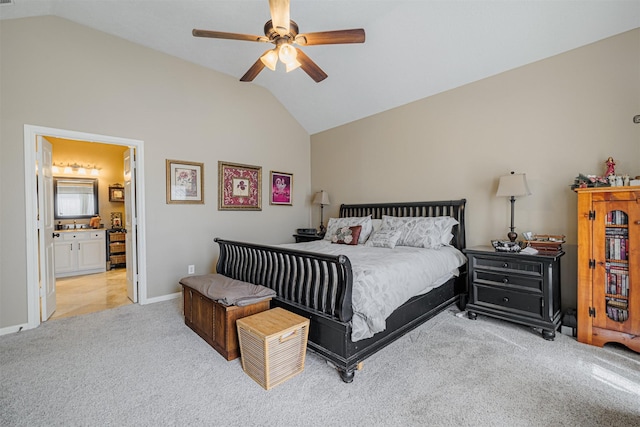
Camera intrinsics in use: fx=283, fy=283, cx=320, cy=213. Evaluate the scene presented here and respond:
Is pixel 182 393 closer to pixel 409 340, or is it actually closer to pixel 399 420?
pixel 399 420

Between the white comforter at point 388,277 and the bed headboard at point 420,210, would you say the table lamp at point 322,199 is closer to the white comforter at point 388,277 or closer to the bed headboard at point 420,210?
the bed headboard at point 420,210

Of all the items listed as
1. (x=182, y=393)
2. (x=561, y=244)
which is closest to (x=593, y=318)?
(x=561, y=244)

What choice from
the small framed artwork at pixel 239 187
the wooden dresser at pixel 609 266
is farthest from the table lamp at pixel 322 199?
the wooden dresser at pixel 609 266

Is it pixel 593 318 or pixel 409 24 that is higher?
pixel 409 24

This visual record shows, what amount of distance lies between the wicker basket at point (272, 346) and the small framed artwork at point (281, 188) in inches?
127

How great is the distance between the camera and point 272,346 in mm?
1934

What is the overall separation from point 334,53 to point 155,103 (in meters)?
2.54

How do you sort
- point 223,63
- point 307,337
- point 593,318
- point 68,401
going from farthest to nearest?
point 223,63 < point 593,318 < point 307,337 < point 68,401

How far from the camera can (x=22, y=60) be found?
3010mm

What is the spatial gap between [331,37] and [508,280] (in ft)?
9.42

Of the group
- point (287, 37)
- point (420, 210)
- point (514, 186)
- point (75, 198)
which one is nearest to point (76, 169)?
point (75, 198)

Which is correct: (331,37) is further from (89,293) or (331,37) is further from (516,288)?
(89,293)

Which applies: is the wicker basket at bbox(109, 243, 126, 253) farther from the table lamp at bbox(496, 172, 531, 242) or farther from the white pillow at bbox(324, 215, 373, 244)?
the table lamp at bbox(496, 172, 531, 242)

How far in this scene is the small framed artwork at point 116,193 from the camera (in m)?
6.50
